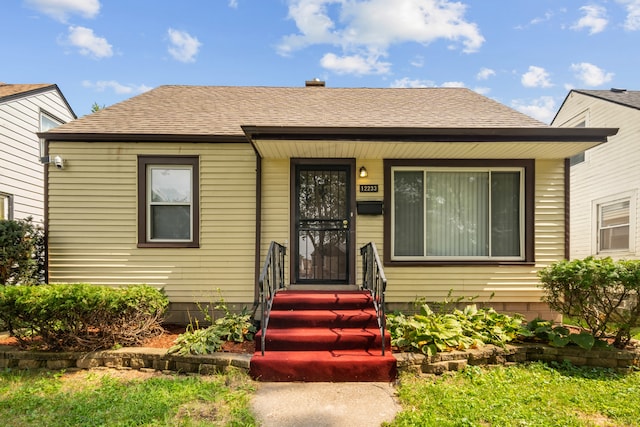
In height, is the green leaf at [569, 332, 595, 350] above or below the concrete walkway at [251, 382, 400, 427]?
above

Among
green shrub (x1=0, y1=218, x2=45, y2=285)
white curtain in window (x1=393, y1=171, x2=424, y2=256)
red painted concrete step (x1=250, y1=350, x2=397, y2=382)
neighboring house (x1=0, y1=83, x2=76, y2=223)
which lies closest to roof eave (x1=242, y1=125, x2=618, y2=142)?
white curtain in window (x1=393, y1=171, x2=424, y2=256)

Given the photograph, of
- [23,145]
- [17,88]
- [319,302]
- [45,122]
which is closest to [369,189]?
[319,302]

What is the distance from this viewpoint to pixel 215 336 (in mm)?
4371

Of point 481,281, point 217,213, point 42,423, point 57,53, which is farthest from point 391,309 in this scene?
point 57,53

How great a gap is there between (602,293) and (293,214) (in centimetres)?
422

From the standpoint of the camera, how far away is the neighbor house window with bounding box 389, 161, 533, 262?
18.9 feet

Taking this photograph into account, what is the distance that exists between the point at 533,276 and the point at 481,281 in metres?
A: 0.83

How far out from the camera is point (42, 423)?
2.93 m

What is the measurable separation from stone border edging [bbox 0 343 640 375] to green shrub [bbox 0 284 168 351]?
0.53 ft

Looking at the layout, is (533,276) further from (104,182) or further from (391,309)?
(104,182)

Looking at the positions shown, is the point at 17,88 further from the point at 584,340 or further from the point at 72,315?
the point at 584,340

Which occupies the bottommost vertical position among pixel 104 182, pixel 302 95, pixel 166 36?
pixel 104 182

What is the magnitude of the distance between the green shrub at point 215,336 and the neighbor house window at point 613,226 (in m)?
8.74

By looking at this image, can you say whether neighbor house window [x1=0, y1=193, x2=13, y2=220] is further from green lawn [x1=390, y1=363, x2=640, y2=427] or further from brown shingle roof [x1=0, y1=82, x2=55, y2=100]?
green lawn [x1=390, y1=363, x2=640, y2=427]
